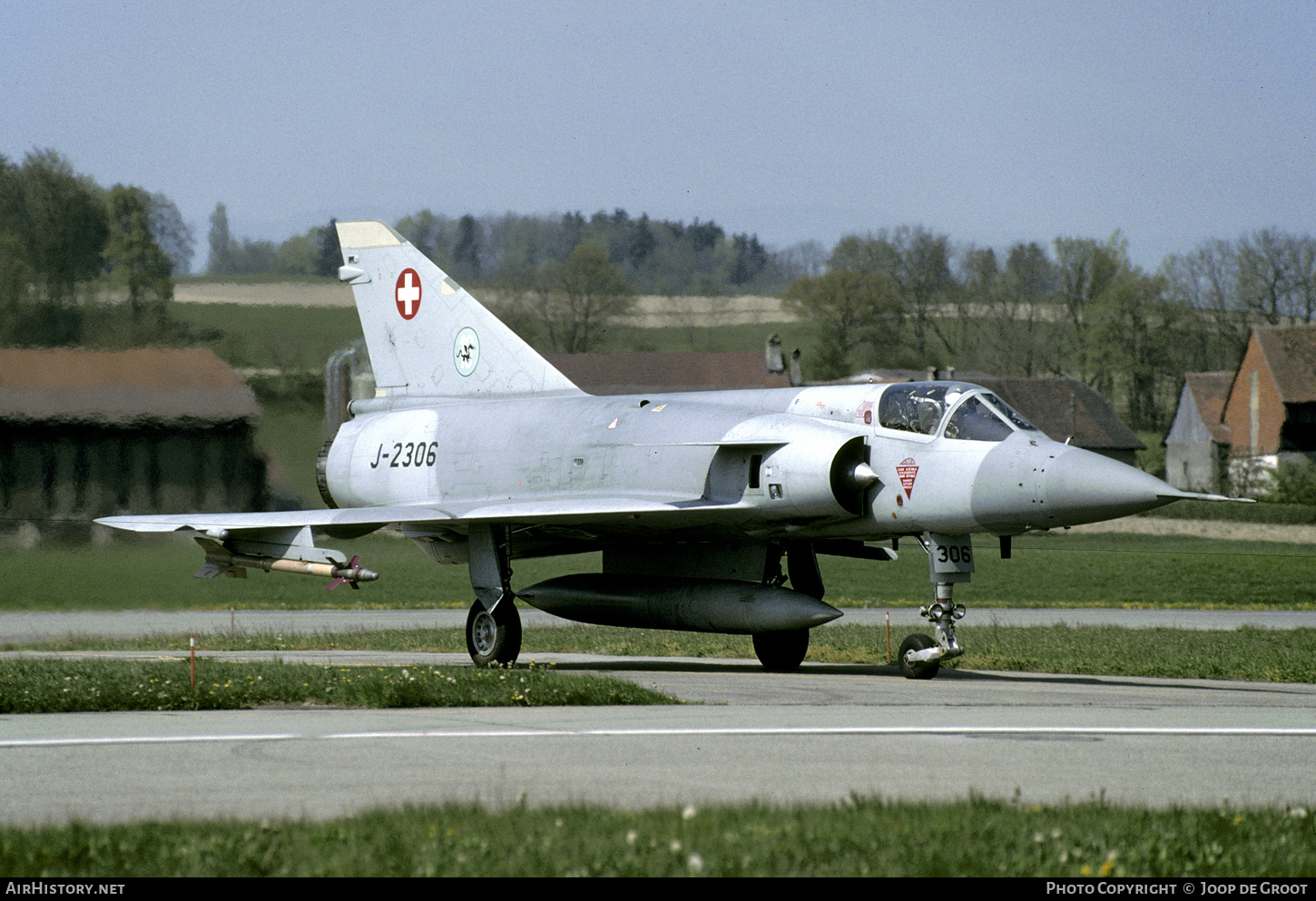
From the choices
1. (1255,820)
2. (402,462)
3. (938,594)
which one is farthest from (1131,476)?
(402,462)

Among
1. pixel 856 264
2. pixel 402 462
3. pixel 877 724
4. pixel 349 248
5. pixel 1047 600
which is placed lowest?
pixel 1047 600

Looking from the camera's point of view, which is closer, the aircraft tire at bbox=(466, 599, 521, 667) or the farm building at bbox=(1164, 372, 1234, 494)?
the aircraft tire at bbox=(466, 599, 521, 667)

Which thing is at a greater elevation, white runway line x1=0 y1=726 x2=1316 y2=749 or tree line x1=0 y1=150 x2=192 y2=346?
tree line x1=0 y1=150 x2=192 y2=346

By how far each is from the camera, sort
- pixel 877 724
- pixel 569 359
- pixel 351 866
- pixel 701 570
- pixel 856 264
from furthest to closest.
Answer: pixel 856 264 → pixel 569 359 → pixel 701 570 → pixel 877 724 → pixel 351 866

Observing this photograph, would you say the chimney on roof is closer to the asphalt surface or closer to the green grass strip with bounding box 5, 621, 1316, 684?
the green grass strip with bounding box 5, 621, 1316, 684

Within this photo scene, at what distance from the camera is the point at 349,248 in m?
21.5

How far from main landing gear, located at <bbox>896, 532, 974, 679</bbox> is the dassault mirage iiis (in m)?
0.02

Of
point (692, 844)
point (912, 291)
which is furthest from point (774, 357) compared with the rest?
point (692, 844)

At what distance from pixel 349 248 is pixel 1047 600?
2169 cm

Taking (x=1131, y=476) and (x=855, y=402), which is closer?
(x=1131, y=476)

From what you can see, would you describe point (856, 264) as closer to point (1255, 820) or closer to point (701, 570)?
point (701, 570)

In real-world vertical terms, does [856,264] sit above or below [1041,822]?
above

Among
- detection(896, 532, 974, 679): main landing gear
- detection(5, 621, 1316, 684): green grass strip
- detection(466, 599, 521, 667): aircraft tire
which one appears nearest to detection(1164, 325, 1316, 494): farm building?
detection(5, 621, 1316, 684): green grass strip

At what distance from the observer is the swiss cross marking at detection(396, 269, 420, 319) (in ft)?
68.4
